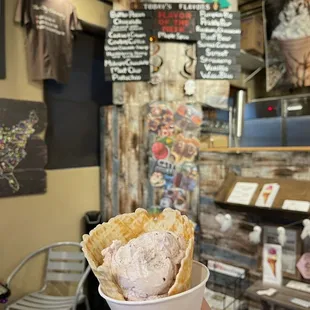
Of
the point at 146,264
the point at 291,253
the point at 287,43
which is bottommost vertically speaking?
the point at 291,253

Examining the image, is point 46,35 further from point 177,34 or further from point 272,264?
point 272,264

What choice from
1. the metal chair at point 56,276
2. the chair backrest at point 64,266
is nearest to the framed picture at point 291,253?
the metal chair at point 56,276

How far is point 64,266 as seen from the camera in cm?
309

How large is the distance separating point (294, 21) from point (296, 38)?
7.4 inches

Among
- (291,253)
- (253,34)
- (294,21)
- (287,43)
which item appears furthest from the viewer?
(253,34)

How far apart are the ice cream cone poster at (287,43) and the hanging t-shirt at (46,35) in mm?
2336

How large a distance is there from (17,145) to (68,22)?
4.29 ft

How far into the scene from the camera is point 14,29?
2.95 meters

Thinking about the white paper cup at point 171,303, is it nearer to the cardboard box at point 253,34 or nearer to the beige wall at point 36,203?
the beige wall at point 36,203

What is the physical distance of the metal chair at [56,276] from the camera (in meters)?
2.74

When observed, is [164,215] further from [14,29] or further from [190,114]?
[14,29]

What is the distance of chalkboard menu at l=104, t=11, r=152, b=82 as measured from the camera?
3119mm

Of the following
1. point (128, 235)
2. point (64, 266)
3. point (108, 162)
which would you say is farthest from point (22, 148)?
point (128, 235)

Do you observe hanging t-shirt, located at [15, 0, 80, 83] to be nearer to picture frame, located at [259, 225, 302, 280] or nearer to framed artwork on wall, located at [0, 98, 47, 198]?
framed artwork on wall, located at [0, 98, 47, 198]
